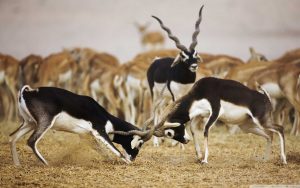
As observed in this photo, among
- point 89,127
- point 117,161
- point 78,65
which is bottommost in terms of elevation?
point 78,65

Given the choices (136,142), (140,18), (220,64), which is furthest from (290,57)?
(136,142)

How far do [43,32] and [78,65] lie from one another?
1.12m

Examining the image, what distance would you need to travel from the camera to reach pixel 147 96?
12.2m

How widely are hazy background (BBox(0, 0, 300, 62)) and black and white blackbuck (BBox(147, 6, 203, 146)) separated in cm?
429

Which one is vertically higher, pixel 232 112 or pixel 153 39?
pixel 232 112

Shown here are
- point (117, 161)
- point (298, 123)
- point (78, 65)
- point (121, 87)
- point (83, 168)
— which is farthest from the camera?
point (78, 65)

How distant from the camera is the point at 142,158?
757 cm

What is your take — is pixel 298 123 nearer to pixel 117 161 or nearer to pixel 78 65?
pixel 117 161

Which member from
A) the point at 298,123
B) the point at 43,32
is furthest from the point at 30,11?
the point at 298,123

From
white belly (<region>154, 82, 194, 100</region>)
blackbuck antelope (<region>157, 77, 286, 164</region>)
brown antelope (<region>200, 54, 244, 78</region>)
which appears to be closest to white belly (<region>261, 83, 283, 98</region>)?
white belly (<region>154, 82, 194, 100</region>)

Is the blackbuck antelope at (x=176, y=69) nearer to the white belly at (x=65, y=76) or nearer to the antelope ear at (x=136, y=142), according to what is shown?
the antelope ear at (x=136, y=142)

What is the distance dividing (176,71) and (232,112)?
4.78 feet

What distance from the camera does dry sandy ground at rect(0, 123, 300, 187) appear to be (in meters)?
5.97

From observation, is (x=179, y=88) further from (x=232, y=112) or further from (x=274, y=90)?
(x=274, y=90)
